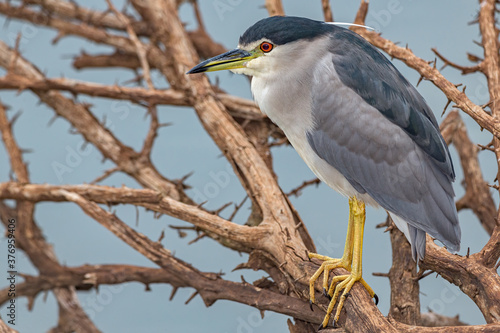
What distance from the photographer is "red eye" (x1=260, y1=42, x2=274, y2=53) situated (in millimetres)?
3426

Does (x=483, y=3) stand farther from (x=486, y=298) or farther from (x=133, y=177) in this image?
(x=133, y=177)

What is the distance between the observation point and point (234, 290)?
3967mm

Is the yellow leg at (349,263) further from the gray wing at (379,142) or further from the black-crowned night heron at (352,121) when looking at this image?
the gray wing at (379,142)

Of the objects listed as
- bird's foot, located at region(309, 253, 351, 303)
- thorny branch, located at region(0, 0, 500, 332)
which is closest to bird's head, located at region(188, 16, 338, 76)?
thorny branch, located at region(0, 0, 500, 332)

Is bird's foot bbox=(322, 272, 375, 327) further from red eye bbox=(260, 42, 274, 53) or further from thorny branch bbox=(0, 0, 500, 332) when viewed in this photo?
red eye bbox=(260, 42, 274, 53)

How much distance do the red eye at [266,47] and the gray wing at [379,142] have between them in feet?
0.96

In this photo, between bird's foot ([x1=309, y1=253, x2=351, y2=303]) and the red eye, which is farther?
bird's foot ([x1=309, y1=253, x2=351, y2=303])

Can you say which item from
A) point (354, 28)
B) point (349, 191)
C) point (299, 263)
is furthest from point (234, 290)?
point (354, 28)

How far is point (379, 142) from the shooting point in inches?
134

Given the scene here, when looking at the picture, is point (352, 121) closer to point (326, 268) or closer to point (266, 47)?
point (266, 47)

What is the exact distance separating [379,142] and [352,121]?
19cm

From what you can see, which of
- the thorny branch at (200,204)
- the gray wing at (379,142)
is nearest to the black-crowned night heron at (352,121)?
the gray wing at (379,142)

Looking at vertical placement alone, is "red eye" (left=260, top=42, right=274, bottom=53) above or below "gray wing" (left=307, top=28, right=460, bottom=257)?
above

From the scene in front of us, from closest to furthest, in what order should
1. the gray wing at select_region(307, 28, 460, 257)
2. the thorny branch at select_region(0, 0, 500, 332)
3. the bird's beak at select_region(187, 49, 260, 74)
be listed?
the gray wing at select_region(307, 28, 460, 257)
the bird's beak at select_region(187, 49, 260, 74)
the thorny branch at select_region(0, 0, 500, 332)
